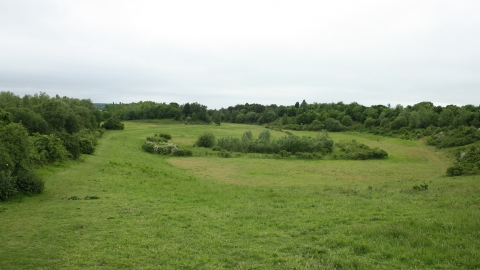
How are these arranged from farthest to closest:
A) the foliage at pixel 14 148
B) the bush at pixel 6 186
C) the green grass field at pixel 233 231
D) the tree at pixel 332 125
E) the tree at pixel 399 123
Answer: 1. the tree at pixel 332 125
2. the tree at pixel 399 123
3. the foliage at pixel 14 148
4. the bush at pixel 6 186
5. the green grass field at pixel 233 231

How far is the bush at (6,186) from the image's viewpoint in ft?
62.5

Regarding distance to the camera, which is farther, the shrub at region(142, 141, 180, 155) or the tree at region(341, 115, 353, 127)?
the tree at region(341, 115, 353, 127)

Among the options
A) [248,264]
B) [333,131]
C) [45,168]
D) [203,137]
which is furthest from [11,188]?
[333,131]

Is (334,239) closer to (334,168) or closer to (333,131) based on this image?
(334,168)

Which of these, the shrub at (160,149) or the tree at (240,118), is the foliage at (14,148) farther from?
the tree at (240,118)

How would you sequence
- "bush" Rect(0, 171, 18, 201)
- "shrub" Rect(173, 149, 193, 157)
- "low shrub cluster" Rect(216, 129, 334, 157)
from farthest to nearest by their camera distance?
"low shrub cluster" Rect(216, 129, 334, 157), "shrub" Rect(173, 149, 193, 157), "bush" Rect(0, 171, 18, 201)

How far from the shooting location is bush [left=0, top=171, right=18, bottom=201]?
62.5ft

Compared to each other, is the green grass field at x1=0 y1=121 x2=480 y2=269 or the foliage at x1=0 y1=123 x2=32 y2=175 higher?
the foliage at x1=0 y1=123 x2=32 y2=175

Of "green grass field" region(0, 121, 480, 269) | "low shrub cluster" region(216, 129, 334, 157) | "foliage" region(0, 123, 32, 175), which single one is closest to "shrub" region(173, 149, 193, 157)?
"low shrub cluster" region(216, 129, 334, 157)

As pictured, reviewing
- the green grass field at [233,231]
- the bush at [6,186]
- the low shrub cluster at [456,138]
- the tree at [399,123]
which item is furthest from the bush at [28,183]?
the tree at [399,123]

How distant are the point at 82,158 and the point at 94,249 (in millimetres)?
33477

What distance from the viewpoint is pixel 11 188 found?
19.6 meters

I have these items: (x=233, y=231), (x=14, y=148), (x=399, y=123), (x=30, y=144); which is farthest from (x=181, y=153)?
(x=399, y=123)

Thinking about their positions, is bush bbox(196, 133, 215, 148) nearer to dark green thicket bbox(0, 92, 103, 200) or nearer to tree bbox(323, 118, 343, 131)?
dark green thicket bbox(0, 92, 103, 200)
